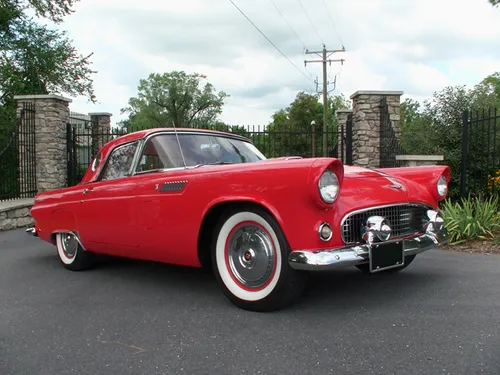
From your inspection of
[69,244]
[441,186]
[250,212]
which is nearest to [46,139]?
[69,244]

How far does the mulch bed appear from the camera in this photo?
5114 mm

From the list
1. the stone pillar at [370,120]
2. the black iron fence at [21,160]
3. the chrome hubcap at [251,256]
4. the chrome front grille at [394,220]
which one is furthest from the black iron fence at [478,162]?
the black iron fence at [21,160]

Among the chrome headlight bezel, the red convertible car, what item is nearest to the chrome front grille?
the red convertible car

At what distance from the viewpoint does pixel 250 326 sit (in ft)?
8.84

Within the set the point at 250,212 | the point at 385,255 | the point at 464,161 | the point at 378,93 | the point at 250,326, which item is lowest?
the point at 250,326

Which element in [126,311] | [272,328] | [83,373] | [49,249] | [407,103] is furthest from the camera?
[407,103]

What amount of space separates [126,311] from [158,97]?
5996cm

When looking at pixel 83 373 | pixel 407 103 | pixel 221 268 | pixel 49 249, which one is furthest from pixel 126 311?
pixel 407 103

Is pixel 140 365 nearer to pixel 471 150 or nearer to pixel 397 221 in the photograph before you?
pixel 397 221

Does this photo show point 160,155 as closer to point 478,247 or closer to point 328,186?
point 328,186

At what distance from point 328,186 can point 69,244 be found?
311cm

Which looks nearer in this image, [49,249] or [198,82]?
[49,249]

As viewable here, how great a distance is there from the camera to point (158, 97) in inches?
2373

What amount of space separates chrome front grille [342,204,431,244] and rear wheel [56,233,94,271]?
2794 millimetres
